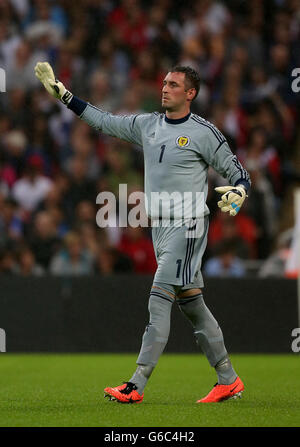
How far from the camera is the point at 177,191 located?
289 inches

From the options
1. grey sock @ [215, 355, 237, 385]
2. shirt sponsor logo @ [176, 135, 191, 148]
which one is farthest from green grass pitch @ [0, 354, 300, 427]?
Answer: shirt sponsor logo @ [176, 135, 191, 148]

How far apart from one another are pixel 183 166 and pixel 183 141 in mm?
182

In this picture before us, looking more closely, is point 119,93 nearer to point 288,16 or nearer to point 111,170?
point 111,170

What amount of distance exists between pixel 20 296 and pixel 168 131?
5795 millimetres

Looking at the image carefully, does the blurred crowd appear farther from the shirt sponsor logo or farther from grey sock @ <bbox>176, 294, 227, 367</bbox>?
the shirt sponsor logo

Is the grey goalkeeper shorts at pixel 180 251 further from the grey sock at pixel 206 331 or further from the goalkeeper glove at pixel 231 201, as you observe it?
the goalkeeper glove at pixel 231 201

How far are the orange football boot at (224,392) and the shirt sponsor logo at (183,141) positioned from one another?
70.2 inches

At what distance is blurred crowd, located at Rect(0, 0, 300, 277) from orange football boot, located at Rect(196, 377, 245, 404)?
225 inches

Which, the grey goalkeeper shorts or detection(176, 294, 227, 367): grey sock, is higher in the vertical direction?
the grey goalkeeper shorts

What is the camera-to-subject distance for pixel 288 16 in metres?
16.5

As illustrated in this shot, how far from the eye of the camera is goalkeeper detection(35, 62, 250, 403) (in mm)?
7219

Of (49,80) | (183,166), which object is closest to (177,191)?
(183,166)

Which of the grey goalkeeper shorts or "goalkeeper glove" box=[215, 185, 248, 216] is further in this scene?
the grey goalkeeper shorts

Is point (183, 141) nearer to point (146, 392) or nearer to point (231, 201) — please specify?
point (231, 201)
